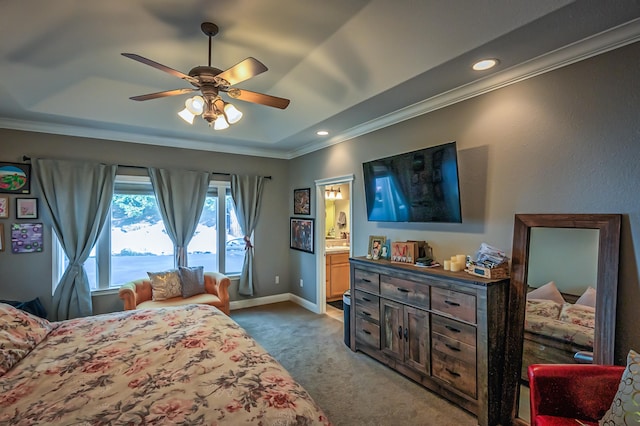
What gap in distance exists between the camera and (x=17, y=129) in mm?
3824

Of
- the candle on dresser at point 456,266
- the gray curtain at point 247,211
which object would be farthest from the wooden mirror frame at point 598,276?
the gray curtain at point 247,211

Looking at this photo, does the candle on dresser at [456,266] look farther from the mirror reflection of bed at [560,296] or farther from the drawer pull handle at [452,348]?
the drawer pull handle at [452,348]

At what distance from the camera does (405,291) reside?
2.96m

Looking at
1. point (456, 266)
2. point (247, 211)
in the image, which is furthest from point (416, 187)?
point (247, 211)

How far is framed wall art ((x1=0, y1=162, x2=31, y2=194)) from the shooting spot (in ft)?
12.3

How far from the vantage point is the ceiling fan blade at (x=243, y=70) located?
197cm

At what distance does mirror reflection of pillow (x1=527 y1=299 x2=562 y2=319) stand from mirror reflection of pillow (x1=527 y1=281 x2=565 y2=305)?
2 centimetres

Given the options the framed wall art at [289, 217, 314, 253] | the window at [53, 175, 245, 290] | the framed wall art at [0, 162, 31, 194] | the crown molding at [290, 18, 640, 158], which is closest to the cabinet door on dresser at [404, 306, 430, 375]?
the crown molding at [290, 18, 640, 158]

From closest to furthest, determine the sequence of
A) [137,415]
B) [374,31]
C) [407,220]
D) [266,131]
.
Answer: [137,415] < [374,31] < [407,220] < [266,131]

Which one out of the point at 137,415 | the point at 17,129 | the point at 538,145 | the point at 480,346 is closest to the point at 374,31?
the point at 538,145

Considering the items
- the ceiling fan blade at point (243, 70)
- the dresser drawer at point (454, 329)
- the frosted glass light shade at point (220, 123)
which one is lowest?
the dresser drawer at point (454, 329)

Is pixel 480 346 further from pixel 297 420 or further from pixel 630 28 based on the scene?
pixel 630 28

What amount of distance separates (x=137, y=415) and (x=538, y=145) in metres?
2.95

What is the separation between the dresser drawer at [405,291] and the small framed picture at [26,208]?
167 inches
